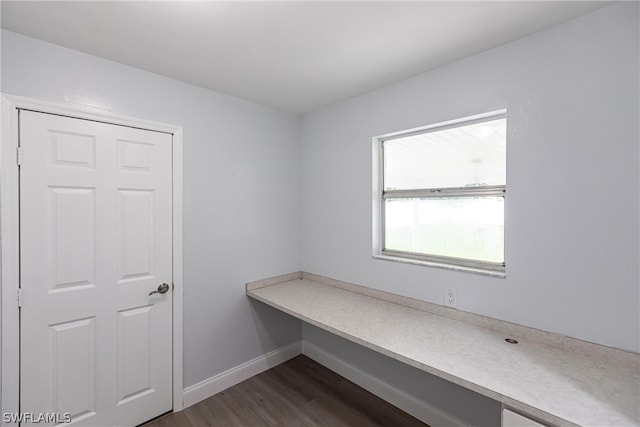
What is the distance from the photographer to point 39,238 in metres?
1.66

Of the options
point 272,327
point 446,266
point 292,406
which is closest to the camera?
point 446,266

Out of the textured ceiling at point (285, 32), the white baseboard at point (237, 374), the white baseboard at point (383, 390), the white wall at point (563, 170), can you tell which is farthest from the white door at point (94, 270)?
the white wall at point (563, 170)

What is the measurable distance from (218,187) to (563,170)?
235 centimetres

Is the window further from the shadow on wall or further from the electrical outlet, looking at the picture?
the shadow on wall

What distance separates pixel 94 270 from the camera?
1850 millimetres

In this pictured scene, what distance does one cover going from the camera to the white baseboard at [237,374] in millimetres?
2268

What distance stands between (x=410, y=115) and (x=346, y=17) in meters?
0.92

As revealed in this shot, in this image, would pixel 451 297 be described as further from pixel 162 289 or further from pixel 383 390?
pixel 162 289

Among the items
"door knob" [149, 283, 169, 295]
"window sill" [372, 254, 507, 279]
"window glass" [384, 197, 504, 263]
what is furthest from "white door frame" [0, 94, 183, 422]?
"window glass" [384, 197, 504, 263]

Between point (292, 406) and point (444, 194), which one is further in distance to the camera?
point (292, 406)

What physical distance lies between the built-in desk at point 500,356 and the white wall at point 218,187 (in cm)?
A: 58

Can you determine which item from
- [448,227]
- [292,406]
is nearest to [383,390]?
[292,406]

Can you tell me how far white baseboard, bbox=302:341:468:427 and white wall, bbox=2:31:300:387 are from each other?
0.34 meters

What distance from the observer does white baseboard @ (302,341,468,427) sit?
195 cm
